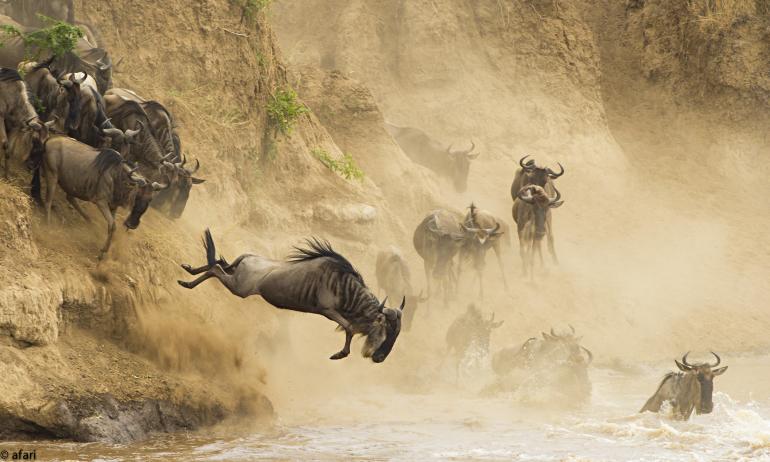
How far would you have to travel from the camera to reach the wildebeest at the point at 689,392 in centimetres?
1491

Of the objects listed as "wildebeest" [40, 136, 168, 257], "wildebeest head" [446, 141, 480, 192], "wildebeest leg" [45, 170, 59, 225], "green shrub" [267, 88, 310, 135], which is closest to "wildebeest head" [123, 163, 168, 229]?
"wildebeest" [40, 136, 168, 257]

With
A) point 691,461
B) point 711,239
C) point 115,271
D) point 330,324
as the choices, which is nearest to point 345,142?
point 330,324

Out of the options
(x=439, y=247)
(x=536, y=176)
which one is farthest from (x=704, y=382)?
(x=536, y=176)

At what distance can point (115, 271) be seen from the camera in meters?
13.3

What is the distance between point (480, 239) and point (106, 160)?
409 inches

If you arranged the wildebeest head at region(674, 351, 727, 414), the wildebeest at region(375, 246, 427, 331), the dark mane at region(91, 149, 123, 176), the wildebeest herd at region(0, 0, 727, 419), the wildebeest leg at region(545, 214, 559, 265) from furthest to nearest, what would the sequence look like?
the wildebeest leg at region(545, 214, 559, 265), the wildebeest at region(375, 246, 427, 331), the wildebeest head at region(674, 351, 727, 414), the dark mane at region(91, 149, 123, 176), the wildebeest herd at region(0, 0, 727, 419)

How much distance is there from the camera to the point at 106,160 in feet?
43.0

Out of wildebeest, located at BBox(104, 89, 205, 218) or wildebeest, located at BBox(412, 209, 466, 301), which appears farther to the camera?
wildebeest, located at BBox(412, 209, 466, 301)

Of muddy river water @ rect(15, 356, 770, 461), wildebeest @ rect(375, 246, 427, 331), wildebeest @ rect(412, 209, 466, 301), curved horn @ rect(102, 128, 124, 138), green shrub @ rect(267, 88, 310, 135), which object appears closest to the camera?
muddy river water @ rect(15, 356, 770, 461)

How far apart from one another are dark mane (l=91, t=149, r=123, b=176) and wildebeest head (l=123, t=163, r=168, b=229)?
11cm

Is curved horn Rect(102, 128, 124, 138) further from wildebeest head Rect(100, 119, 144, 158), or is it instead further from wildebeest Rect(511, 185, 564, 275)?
wildebeest Rect(511, 185, 564, 275)

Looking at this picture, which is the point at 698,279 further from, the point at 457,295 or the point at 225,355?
the point at 225,355

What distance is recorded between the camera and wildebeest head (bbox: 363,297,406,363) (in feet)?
41.5

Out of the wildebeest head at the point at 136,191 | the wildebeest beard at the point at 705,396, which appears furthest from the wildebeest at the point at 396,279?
the wildebeest head at the point at 136,191
